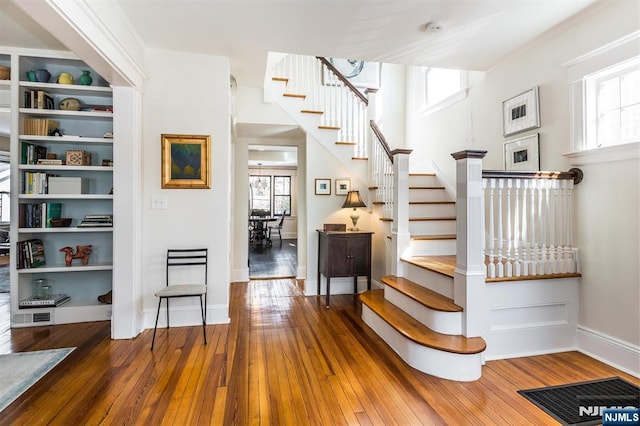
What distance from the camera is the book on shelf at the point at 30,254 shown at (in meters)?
2.95

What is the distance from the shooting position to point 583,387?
199 cm

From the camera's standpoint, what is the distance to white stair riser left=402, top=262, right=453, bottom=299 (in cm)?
255

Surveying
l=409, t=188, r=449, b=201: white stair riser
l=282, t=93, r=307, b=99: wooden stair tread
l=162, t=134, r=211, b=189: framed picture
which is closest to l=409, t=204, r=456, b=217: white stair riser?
l=409, t=188, r=449, b=201: white stair riser

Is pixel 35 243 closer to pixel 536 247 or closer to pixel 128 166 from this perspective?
pixel 128 166

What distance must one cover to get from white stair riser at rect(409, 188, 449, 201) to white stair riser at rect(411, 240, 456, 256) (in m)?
0.89

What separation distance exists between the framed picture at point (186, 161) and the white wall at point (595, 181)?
305cm

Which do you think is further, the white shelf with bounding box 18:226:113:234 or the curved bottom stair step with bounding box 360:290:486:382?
the white shelf with bounding box 18:226:113:234

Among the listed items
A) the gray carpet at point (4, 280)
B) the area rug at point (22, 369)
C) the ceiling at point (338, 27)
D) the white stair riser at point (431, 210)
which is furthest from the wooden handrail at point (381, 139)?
Answer: the gray carpet at point (4, 280)

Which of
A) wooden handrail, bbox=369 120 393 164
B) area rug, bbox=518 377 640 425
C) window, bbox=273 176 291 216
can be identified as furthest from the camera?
window, bbox=273 176 291 216

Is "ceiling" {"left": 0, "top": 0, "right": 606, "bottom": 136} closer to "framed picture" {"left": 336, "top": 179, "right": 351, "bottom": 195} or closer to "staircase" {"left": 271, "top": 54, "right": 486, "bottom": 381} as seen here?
"staircase" {"left": 271, "top": 54, "right": 486, "bottom": 381}

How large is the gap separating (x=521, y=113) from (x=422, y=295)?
6.56 ft

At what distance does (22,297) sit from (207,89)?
2736mm

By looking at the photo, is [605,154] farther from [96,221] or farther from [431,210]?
[96,221]

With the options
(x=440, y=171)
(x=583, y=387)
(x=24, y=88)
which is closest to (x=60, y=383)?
(x=24, y=88)
